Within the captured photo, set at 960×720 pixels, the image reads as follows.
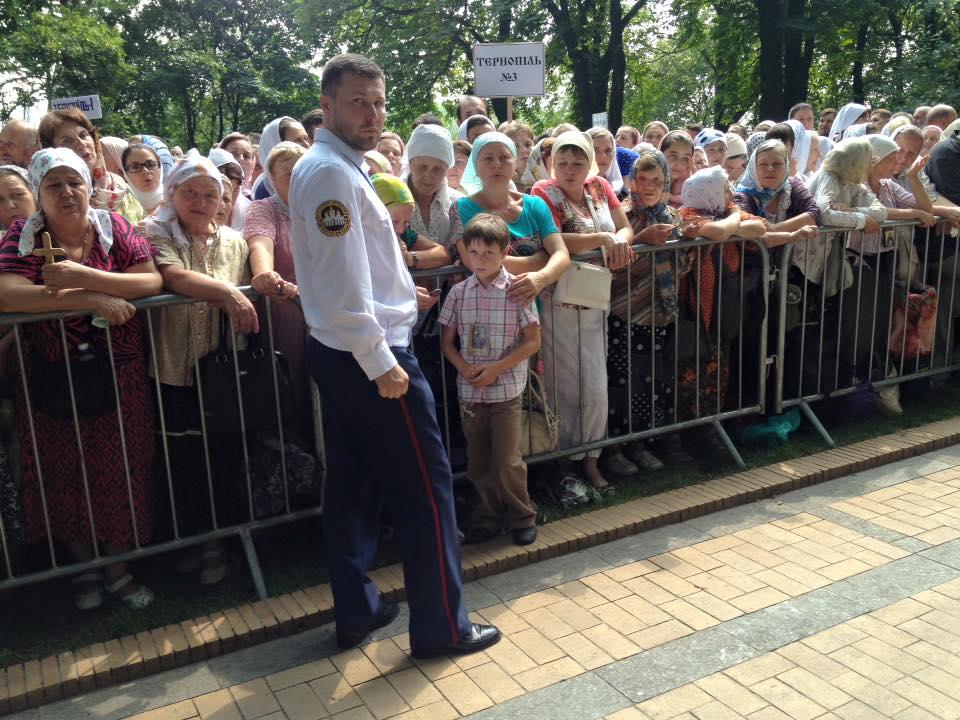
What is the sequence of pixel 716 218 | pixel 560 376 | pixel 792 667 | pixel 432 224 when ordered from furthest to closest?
pixel 716 218
pixel 560 376
pixel 432 224
pixel 792 667

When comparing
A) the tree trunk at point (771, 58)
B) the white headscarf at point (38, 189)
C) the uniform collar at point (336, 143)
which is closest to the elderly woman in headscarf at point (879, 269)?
the uniform collar at point (336, 143)

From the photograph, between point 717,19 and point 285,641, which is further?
point 717,19

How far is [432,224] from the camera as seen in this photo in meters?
4.50

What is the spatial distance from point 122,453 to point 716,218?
136 inches

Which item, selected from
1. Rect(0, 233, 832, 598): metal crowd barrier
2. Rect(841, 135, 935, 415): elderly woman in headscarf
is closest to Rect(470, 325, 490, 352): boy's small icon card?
Rect(0, 233, 832, 598): metal crowd barrier

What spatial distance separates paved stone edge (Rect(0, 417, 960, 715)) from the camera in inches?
127

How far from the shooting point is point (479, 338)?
13.5 ft

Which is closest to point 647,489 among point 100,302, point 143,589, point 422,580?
point 422,580

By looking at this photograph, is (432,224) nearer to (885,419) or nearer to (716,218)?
(716,218)

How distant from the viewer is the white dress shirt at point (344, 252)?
113 inches

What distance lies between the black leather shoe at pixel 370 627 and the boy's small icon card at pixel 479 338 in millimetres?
1220

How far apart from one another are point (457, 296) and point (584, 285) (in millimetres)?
749

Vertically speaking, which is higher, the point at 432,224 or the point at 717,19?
the point at 717,19

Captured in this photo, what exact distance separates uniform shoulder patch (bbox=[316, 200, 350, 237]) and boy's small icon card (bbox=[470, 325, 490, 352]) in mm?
1362
